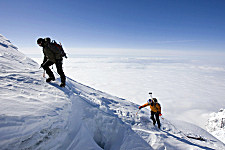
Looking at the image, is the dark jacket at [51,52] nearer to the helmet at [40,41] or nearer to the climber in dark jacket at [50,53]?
the climber in dark jacket at [50,53]

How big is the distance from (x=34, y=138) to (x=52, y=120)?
0.59 meters

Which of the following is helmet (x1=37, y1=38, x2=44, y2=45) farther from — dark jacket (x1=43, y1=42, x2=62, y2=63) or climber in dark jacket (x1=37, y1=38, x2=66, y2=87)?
dark jacket (x1=43, y1=42, x2=62, y2=63)

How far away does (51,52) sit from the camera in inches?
211

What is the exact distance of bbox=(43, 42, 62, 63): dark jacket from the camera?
5272mm

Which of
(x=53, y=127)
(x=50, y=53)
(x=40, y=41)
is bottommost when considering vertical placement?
(x=53, y=127)

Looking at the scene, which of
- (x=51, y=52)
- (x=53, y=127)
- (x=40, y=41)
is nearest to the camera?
(x=53, y=127)

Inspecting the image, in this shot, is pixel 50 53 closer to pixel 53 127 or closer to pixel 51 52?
pixel 51 52

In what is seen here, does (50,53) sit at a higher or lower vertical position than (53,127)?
higher

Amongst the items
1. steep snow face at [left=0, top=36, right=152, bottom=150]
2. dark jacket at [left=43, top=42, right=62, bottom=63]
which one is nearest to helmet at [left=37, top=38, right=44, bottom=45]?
dark jacket at [left=43, top=42, right=62, bottom=63]

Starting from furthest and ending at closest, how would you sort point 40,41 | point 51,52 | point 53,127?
point 51,52 < point 40,41 < point 53,127

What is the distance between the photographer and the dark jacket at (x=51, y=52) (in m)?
5.27

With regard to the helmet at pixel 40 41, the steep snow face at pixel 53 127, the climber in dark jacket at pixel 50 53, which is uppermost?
the helmet at pixel 40 41

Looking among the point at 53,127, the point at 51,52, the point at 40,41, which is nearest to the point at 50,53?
the point at 51,52

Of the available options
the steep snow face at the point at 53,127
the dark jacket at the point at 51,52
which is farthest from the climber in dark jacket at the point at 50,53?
the steep snow face at the point at 53,127
